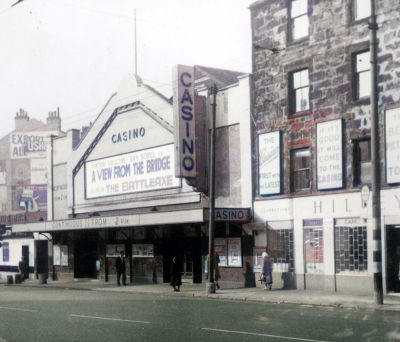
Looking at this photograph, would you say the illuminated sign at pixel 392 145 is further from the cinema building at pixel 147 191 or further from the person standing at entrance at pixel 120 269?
the person standing at entrance at pixel 120 269

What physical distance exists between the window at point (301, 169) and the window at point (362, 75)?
3.20 metres

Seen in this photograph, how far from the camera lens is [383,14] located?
22.9m

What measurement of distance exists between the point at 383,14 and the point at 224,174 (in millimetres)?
10220

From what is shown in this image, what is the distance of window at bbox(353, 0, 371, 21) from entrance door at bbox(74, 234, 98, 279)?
2175 centimetres

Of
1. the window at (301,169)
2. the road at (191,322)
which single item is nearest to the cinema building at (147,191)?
the window at (301,169)

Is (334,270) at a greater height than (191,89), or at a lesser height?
lesser

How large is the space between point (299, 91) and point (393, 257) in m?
7.72

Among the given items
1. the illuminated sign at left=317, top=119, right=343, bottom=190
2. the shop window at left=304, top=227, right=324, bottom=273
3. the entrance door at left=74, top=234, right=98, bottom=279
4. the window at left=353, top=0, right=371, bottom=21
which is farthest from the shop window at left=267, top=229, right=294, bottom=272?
the entrance door at left=74, top=234, right=98, bottom=279

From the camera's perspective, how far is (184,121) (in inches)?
1153

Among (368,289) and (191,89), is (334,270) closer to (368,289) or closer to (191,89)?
(368,289)

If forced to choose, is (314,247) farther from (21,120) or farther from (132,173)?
(21,120)

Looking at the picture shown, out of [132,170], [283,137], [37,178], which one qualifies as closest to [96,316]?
[283,137]

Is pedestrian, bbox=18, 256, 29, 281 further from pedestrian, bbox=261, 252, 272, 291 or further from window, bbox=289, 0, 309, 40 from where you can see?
window, bbox=289, 0, 309, 40

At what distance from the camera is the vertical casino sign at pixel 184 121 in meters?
29.1
